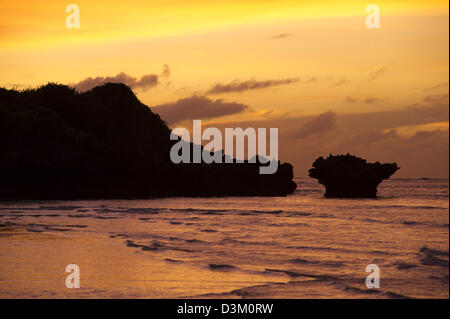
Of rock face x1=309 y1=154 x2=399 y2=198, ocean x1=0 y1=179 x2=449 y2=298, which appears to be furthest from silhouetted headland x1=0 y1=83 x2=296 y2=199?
ocean x1=0 y1=179 x2=449 y2=298

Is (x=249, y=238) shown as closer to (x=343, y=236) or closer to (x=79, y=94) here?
(x=343, y=236)

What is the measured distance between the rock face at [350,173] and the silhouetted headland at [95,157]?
62.0 ft

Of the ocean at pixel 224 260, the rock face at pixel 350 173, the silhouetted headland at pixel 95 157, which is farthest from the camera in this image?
the silhouetted headland at pixel 95 157

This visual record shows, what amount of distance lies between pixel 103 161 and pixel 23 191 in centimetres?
1055

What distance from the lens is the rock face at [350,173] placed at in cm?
5953

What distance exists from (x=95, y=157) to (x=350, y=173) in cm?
3054

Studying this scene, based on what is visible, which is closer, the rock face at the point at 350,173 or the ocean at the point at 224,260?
the ocean at the point at 224,260

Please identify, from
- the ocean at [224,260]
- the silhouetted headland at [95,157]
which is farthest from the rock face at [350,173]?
the ocean at [224,260]

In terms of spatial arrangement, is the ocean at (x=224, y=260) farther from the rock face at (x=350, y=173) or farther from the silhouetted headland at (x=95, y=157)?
the silhouetted headland at (x=95, y=157)

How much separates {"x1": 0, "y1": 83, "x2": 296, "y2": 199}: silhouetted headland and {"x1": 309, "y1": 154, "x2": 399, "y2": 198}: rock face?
18890 mm

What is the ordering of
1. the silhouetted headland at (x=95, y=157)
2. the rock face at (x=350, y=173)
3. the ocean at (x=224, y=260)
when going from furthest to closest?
the silhouetted headland at (x=95, y=157), the rock face at (x=350, y=173), the ocean at (x=224, y=260)

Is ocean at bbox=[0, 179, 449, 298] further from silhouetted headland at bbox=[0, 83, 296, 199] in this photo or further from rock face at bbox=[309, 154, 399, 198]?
silhouetted headland at bbox=[0, 83, 296, 199]
